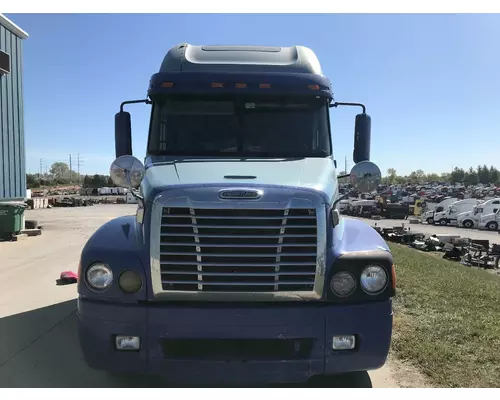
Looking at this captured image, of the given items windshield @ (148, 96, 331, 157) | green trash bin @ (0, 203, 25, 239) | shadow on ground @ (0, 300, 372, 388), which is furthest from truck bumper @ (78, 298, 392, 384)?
green trash bin @ (0, 203, 25, 239)

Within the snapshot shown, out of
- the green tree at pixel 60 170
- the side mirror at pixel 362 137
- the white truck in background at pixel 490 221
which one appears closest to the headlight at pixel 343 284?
the side mirror at pixel 362 137

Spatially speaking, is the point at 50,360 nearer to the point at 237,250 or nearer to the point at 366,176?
the point at 237,250

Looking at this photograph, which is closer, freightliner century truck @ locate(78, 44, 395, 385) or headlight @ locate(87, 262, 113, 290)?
freightliner century truck @ locate(78, 44, 395, 385)

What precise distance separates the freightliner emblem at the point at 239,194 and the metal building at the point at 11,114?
1462 cm

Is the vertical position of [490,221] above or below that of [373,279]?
below

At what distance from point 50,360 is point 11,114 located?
46.3ft

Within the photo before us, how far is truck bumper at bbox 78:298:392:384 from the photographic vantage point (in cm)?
321

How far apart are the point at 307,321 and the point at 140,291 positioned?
3.99 ft

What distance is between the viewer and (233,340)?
10.7ft

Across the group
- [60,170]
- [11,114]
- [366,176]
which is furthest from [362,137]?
[60,170]

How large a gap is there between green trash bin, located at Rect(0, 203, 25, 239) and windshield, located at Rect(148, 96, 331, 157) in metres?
12.5

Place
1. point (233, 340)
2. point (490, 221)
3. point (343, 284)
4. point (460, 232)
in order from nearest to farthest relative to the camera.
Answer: point (233, 340)
point (343, 284)
point (460, 232)
point (490, 221)

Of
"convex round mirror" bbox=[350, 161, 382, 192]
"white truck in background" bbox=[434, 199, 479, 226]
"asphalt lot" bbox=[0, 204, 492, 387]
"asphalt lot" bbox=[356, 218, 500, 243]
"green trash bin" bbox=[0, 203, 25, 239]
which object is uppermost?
"convex round mirror" bbox=[350, 161, 382, 192]

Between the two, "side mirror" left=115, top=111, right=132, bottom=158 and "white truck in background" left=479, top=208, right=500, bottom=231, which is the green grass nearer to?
"side mirror" left=115, top=111, right=132, bottom=158
